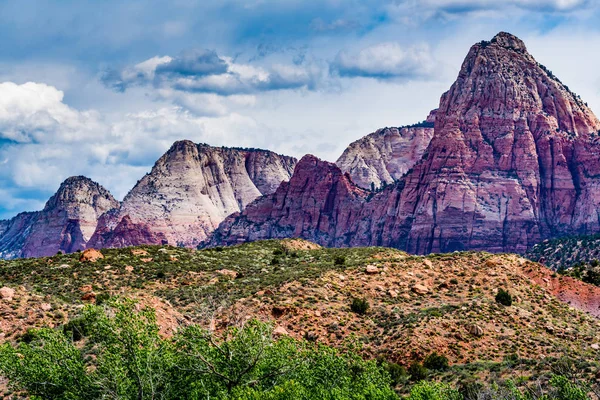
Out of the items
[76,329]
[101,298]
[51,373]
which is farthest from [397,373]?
[101,298]

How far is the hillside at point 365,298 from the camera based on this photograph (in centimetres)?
7012

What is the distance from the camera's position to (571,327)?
255 ft

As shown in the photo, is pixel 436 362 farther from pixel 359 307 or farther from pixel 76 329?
pixel 76 329

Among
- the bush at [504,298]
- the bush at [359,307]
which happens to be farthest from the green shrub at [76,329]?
the bush at [504,298]

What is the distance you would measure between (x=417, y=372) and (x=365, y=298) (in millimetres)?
18607

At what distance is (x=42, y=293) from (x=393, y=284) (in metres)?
38.4

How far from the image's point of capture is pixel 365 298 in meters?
82.9

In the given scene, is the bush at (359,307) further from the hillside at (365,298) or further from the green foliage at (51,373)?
the green foliage at (51,373)

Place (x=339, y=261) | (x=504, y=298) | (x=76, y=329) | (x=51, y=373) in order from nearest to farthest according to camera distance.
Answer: (x=51, y=373)
(x=76, y=329)
(x=504, y=298)
(x=339, y=261)

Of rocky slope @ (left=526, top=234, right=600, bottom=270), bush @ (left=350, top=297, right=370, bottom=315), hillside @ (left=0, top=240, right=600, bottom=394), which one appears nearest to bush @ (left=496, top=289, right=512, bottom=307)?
hillside @ (left=0, top=240, right=600, bottom=394)

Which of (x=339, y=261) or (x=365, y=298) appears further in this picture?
(x=339, y=261)

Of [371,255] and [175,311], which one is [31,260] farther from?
[371,255]

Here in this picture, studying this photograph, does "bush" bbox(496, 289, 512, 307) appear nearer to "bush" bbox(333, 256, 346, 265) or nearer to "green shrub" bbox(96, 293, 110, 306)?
"bush" bbox(333, 256, 346, 265)

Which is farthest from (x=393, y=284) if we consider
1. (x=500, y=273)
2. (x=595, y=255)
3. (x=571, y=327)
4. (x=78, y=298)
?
(x=595, y=255)
